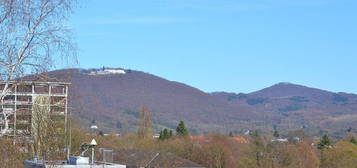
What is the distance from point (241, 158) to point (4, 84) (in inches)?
2609

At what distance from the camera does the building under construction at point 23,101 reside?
12680mm

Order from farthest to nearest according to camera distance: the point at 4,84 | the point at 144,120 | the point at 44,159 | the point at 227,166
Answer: the point at 144,120 < the point at 227,166 < the point at 44,159 < the point at 4,84

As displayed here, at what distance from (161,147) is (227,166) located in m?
18.6

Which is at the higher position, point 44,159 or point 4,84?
point 4,84

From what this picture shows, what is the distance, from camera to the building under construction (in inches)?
499

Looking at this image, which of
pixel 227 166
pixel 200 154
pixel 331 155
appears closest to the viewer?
pixel 227 166

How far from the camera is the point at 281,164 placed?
71312mm

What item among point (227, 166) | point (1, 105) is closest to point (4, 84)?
point (1, 105)

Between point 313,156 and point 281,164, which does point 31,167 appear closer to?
point 281,164

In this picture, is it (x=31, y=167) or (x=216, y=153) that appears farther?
(x=216, y=153)

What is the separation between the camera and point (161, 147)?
291ft

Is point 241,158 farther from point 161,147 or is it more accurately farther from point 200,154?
point 161,147

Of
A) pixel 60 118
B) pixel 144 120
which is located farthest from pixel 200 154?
pixel 60 118

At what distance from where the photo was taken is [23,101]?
12867mm
